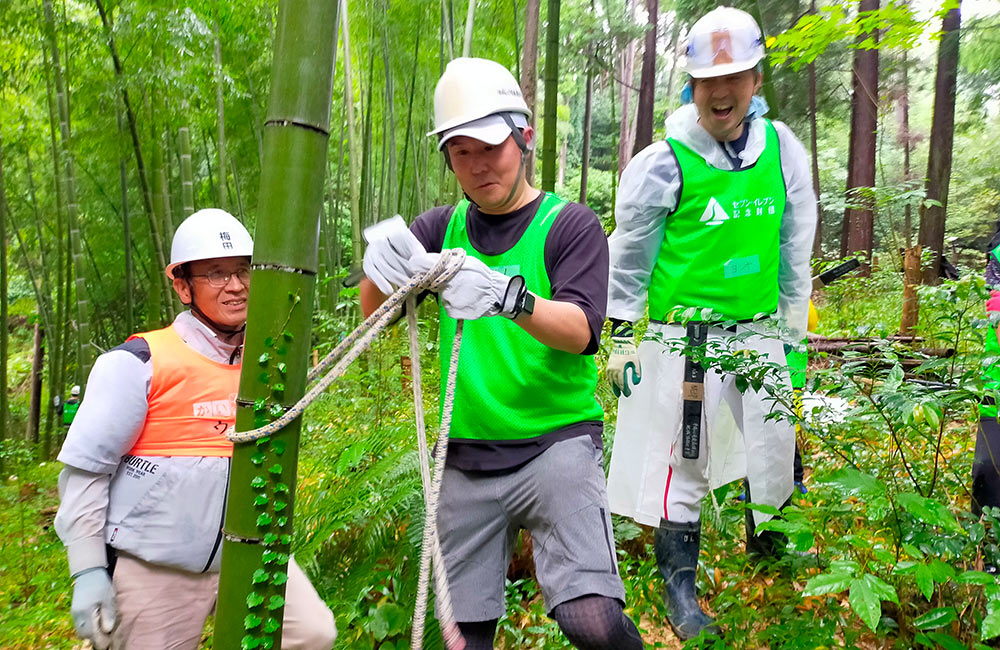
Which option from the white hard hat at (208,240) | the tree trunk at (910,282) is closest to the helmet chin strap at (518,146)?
the white hard hat at (208,240)

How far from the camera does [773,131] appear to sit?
2510 mm

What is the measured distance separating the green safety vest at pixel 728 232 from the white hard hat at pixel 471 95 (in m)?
0.98

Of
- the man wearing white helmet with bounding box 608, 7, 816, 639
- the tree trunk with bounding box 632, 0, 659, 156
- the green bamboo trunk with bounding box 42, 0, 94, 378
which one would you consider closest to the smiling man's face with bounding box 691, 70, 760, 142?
the man wearing white helmet with bounding box 608, 7, 816, 639

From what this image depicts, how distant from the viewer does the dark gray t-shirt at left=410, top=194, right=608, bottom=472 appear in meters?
1.64

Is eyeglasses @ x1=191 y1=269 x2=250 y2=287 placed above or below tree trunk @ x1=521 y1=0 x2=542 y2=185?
below

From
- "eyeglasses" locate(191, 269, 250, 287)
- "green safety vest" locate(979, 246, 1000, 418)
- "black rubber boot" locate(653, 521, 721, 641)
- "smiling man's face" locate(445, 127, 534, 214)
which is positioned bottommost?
"black rubber boot" locate(653, 521, 721, 641)

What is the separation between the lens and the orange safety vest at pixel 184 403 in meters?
1.87

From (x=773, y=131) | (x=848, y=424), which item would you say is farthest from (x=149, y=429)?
(x=773, y=131)

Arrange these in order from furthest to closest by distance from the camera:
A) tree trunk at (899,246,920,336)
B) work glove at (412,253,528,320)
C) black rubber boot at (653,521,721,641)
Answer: tree trunk at (899,246,920,336) < black rubber boot at (653,521,721,641) < work glove at (412,253,528,320)

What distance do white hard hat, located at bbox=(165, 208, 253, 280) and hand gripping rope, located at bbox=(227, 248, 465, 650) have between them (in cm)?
64

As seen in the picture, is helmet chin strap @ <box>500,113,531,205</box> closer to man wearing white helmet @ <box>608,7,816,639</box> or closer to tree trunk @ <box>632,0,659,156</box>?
man wearing white helmet @ <box>608,7,816,639</box>

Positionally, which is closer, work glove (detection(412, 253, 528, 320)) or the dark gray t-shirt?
work glove (detection(412, 253, 528, 320))

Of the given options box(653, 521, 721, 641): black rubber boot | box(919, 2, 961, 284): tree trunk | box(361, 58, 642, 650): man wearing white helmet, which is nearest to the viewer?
box(361, 58, 642, 650): man wearing white helmet

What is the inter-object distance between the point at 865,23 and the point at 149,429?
4405 mm
